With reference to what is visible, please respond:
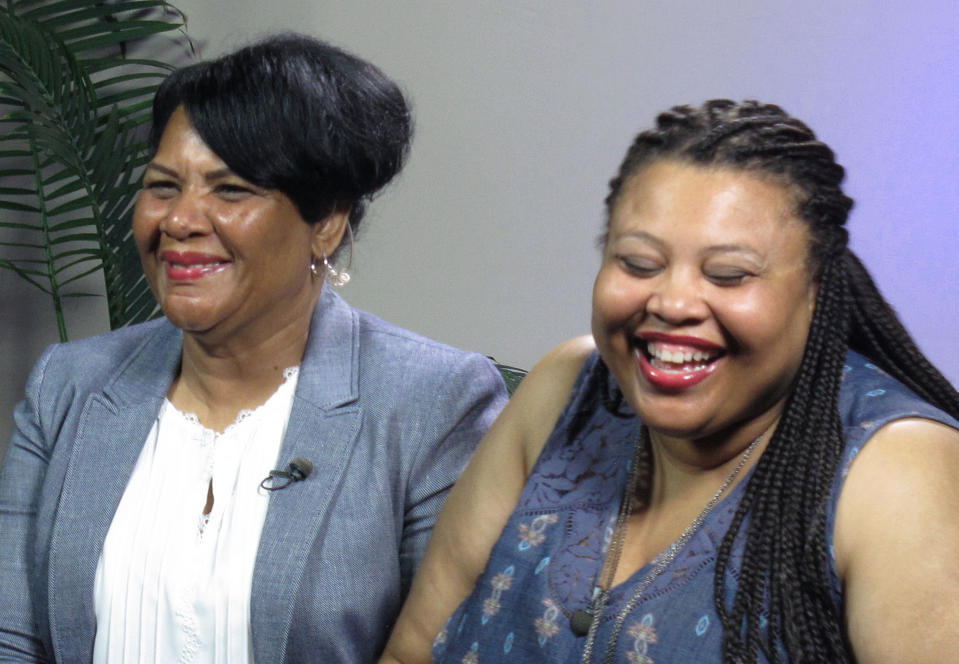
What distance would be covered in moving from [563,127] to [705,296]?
203cm

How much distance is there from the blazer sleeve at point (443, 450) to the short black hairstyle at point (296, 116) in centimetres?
37

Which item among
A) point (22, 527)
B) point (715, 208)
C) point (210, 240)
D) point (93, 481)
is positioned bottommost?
point (22, 527)

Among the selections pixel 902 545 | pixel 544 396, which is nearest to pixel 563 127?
pixel 544 396

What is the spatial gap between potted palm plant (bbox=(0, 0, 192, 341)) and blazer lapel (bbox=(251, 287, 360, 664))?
3.60 feet

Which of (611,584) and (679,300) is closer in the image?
(679,300)

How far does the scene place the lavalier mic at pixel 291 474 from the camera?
1.97 metres

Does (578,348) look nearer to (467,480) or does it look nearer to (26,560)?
(467,480)

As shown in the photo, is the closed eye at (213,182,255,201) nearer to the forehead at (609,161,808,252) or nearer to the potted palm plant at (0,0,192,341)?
the forehead at (609,161,808,252)

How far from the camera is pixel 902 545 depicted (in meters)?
1.24

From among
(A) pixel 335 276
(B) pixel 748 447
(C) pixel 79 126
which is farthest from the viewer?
(C) pixel 79 126

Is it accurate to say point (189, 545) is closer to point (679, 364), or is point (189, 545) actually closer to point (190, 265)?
point (190, 265)

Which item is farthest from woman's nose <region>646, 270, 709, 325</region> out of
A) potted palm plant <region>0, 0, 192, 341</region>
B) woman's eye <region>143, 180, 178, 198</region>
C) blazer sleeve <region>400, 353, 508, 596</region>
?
potted palm plant <region>0, 0, 192, 341</region>

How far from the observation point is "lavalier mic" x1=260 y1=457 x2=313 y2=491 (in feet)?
6.47

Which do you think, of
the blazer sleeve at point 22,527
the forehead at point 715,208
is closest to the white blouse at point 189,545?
the blazer sleeve at point 22,527
